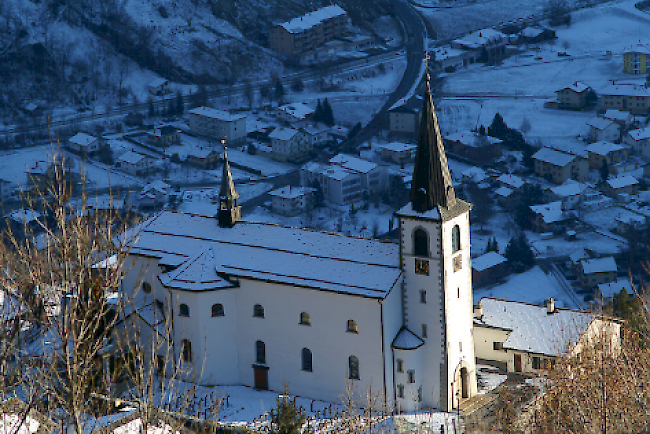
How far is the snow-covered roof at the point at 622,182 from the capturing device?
12231 centimetres

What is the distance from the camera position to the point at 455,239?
55.8 metres

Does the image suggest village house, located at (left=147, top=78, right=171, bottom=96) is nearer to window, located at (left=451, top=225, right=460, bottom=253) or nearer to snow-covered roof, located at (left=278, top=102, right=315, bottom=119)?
snow-covered roof, located at (left=278, top=102, right=315, bottom=119)

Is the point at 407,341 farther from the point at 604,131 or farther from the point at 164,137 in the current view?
the point at 604,131

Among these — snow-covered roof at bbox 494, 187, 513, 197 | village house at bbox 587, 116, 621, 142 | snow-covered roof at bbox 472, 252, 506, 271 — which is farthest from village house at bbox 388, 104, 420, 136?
snow-covered roof at bbox 472, 252, 506, 271

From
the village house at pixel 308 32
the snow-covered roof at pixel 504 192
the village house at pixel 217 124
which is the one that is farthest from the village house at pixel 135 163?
the village house at pixel 308 32

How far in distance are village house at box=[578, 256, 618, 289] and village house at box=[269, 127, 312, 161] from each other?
48883 millimetres

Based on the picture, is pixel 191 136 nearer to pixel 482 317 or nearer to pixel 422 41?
pixel 422 41

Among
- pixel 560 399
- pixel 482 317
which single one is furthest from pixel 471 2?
pixel 560 399

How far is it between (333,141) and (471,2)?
69222 mm

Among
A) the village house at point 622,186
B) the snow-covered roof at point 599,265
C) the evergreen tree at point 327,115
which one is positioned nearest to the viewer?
the snow-covered roof at point 599,265

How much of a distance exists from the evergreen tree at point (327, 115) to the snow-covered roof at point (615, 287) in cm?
5827

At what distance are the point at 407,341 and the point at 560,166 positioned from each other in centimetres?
7555

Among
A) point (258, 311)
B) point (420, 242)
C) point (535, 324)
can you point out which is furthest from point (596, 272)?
point (258, 311)

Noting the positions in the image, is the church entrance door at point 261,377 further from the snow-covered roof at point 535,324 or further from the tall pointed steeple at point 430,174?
the tall pointed steeple at point 430,174
